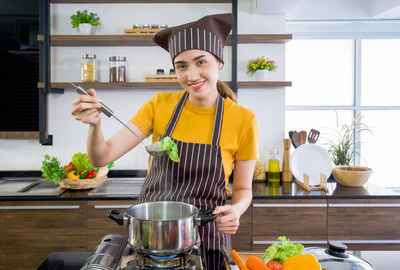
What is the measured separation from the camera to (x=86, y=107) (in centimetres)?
116

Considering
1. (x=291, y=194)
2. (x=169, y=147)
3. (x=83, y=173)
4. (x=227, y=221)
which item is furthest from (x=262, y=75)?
(x=227, y=221)

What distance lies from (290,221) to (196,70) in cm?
154

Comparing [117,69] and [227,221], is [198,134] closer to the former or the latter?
[227,221]

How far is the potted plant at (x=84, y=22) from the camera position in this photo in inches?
111

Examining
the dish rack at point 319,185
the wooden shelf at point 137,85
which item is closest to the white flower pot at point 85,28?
the wooden shelf at point 137,85

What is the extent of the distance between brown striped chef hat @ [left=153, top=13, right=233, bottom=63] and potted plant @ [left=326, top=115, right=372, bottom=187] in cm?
173

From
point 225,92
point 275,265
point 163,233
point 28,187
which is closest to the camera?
point 163,233

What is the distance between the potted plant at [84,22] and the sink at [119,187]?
121 cm

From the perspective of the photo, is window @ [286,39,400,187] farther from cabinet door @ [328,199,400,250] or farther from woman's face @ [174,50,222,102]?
woman's face @ [174,50,222,102]

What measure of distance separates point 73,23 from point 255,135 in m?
2.01

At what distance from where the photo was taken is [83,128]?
311cm

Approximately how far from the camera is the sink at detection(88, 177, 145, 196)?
8.20 ft

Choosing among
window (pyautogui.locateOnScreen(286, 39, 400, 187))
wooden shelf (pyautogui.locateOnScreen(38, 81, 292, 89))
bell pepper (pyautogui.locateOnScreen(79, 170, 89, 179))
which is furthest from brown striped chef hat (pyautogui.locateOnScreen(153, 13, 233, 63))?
window (pyautogui.locateOnScreen(286, 39, 400, 187))

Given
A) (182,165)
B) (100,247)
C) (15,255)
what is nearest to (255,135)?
(182,165)
